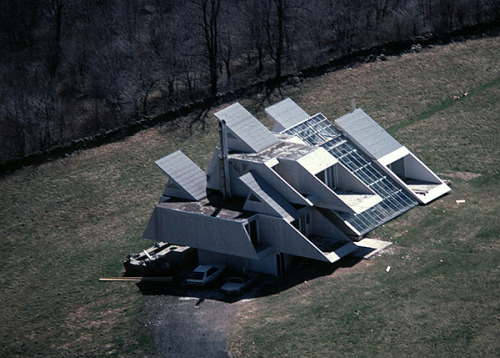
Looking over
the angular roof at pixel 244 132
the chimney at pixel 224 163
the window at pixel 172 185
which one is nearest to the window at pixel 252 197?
the chimney at pixel 224 163

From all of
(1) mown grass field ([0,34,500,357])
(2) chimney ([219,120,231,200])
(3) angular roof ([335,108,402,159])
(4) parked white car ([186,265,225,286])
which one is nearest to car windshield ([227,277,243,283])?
(4) parked white car ([186,265,225,286])

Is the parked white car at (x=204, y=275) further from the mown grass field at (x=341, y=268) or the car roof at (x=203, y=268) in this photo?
the mown grass field at (x=341, y=268)

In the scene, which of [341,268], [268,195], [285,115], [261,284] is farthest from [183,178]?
[341,268]

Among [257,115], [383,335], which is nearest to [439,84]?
[257,115]

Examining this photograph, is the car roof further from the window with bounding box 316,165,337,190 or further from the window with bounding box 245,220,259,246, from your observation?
the window with bounding box 316,165,337,190

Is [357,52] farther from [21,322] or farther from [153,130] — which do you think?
[21,322]

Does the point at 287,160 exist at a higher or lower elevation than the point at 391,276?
higher
